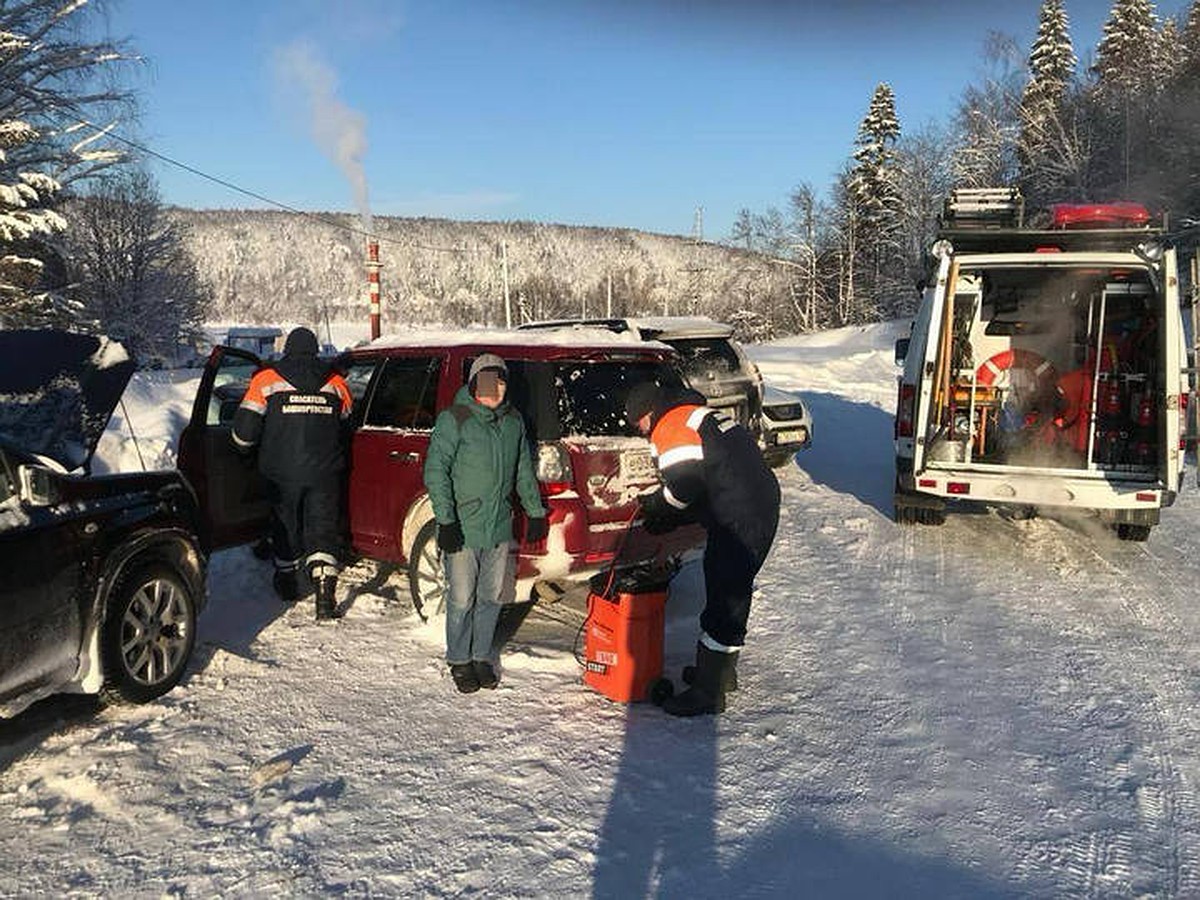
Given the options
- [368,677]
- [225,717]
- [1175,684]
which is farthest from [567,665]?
[1175,684]

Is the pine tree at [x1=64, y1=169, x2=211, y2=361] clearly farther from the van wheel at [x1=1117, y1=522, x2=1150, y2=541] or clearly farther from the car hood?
the van wheel at [x1=1117, y1=522, x2=1150, y2=541]

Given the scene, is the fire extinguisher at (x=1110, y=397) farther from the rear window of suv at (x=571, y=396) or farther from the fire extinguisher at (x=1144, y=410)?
the rear window of suv at (x=571, y=396)

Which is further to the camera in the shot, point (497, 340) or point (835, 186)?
point (835, 186)

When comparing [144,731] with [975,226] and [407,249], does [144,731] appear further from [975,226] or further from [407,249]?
[407,249]

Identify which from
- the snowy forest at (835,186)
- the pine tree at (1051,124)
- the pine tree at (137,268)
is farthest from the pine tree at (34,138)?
the pine tree at (1051,124)

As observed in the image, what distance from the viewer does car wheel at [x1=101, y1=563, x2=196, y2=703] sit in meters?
4.12

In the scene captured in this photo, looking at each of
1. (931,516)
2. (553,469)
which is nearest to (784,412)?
(931,516)

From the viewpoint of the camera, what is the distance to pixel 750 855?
3107 millimetres

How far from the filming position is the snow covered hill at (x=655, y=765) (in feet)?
9.93

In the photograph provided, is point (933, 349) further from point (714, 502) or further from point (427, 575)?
point (427, 575)

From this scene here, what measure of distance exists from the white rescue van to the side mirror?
6.15m

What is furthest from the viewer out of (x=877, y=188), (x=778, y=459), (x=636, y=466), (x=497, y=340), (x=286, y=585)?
(x=877, y=188)

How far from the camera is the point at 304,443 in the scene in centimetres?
541

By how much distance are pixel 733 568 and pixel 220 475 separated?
3746 millimetres
